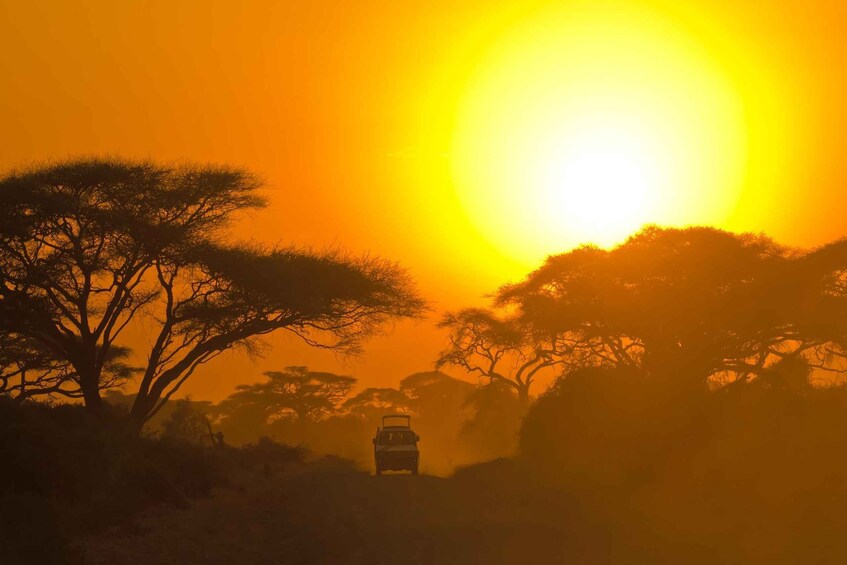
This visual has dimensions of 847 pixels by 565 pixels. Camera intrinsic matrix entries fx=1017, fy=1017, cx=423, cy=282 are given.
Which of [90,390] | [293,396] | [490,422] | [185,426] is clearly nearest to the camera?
[90,390]

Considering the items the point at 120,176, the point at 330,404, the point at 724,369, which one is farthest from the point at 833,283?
the point at 330,404

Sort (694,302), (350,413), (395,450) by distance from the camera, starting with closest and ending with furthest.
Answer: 1. (395,450)
2. (694,302)
3. (350,413)

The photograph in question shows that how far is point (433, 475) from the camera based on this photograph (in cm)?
3794

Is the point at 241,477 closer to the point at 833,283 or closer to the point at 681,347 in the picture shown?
the point at 681,347

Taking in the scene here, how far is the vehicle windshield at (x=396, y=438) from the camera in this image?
35969 mm

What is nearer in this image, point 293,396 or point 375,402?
point 293,396

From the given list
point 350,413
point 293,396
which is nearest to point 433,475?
point 293,396

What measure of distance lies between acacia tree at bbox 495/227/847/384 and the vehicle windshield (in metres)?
→ 8.61

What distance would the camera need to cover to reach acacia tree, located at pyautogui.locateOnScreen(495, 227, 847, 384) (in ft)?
131

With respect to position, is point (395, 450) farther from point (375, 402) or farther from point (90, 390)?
point (375, 402)

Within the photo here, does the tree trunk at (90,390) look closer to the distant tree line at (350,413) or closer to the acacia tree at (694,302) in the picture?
the acacia tree at (694,302)

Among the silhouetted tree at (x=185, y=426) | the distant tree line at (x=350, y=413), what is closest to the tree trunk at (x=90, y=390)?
the silhouetted tree at (x=185, y=426)

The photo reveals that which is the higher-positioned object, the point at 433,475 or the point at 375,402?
the point at 375,402

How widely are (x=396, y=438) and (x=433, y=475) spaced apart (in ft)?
9.09
